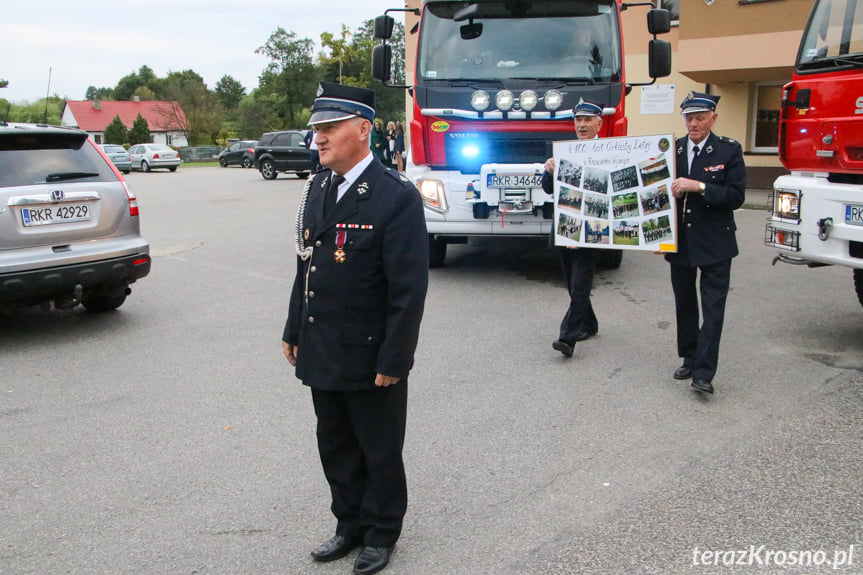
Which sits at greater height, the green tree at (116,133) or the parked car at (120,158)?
the green tree at (116,133)

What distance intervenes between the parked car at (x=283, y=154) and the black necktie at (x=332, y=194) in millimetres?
27092

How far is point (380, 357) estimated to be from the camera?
289 cm

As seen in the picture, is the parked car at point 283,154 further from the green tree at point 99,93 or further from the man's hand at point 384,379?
the green tree at point 99,93

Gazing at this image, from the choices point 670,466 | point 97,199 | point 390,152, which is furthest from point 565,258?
point 390,152

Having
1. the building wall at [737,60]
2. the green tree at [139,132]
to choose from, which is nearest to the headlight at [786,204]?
the building wall at [737,60]

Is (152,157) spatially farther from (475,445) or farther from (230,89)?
(230,89)

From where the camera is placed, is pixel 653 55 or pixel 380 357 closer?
pixel 380 357

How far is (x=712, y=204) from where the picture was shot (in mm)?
4898

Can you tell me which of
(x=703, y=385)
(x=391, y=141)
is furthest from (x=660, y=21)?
(x=391, y=141)

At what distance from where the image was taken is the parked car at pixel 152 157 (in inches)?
1598

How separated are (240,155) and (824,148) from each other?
40938mm

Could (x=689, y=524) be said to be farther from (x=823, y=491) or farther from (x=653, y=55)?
(x=653, y=55)

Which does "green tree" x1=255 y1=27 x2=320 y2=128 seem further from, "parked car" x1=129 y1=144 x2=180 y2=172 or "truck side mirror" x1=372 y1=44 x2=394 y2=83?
"truck side mirror" x1=372 y1=44 x2=394 y2=83

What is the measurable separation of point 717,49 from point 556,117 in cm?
1048
